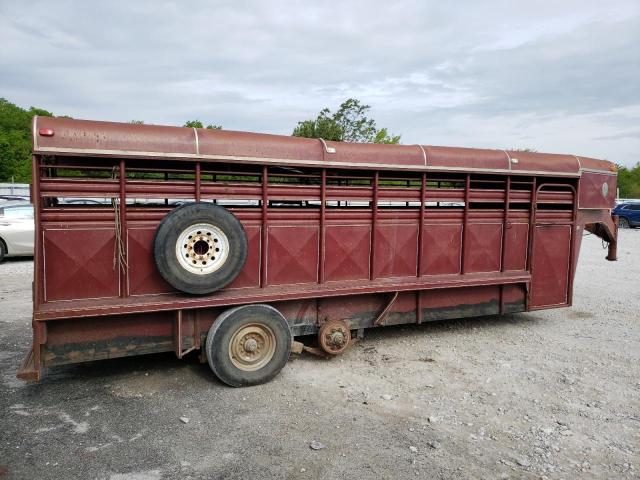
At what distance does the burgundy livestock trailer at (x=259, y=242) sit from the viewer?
471cm

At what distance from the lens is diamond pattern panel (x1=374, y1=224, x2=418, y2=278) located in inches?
245

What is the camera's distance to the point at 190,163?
16.7ft

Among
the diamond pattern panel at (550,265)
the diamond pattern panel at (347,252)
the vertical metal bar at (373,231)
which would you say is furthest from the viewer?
the diamond pattern panel at (550,265)

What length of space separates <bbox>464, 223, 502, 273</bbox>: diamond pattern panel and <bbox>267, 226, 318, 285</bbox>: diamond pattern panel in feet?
A: 7.45

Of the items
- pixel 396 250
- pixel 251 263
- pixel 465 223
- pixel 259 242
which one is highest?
pixel 465 223

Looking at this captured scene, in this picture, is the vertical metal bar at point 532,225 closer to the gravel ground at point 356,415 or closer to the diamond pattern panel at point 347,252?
the gravel ground at point 356,415

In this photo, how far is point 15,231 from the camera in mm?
12562

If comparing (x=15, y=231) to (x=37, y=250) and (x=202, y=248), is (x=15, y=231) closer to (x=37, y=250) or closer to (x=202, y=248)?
(x=37, y=250)

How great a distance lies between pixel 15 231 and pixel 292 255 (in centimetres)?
1008

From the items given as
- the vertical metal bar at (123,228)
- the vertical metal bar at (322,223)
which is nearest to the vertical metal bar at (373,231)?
the vertical metal bar at (322,223)

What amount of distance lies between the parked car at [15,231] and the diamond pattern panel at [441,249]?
10761mm

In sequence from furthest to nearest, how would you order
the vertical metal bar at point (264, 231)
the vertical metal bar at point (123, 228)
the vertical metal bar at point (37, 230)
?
1. the vertical metal bar at point (264, 231)
2. the vertical metal bar at point (123, 228)
3. the vertical metal bar at point (37, 230)

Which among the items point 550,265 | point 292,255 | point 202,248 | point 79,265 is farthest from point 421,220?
point 79,265

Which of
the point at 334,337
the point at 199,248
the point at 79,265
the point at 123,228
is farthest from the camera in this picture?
the point at 334,337
